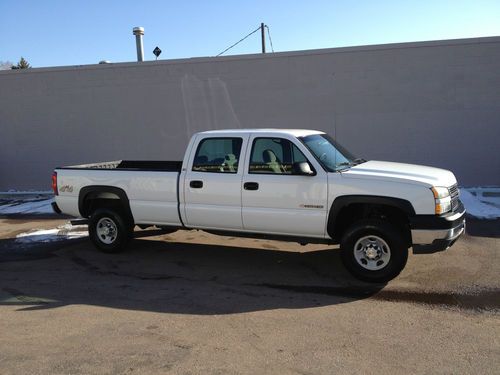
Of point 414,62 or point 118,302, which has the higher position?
point 414,62

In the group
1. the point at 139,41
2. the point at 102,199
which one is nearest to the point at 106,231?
the point at 102,199

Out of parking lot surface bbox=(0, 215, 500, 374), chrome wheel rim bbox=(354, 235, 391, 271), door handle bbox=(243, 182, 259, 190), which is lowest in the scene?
parking lot surface bbox=(0, 215, 500, 374)

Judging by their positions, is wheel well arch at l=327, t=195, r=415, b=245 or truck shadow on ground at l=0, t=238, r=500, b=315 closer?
truck shadow on ground at l=0, t=238, r=500, b=315

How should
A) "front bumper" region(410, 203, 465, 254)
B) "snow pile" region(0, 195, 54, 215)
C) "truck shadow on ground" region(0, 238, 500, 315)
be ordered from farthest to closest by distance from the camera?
"snow pile" region(0, 195, 54, 215) → "front bumper" region(410, 203, 465, 254) → "truck shadow on ground" region(0, 238, 500, 315)

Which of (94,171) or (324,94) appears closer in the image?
(94,171)

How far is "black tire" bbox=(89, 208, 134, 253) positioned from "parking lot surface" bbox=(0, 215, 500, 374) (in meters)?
0.17

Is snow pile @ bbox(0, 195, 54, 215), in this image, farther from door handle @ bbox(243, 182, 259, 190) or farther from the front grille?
the front grille

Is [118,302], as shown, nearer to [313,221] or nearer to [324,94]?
[313,221]

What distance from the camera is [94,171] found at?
24.0 ft

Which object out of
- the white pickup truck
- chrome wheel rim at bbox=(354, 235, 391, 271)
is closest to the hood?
the white pickup truck

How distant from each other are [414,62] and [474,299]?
8204mm

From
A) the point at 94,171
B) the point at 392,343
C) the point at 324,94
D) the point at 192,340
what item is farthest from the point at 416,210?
the point at 324,94

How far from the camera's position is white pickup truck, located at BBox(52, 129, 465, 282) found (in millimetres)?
5504

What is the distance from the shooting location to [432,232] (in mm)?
5348
